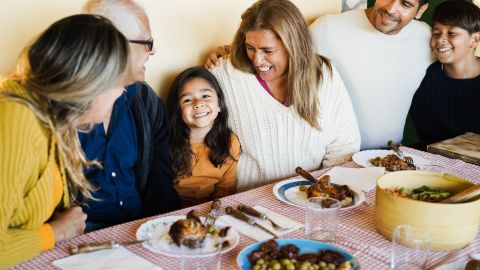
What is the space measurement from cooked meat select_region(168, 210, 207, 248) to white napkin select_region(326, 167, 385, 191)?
0.72 m

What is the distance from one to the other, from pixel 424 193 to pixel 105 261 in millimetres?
968

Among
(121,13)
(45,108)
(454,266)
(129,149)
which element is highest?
(121,13)

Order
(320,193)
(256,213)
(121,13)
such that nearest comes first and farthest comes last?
(256,213), (320,193), (121,13)

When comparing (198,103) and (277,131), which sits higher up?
(198,103)

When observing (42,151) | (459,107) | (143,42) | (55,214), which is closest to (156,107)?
(143,42)

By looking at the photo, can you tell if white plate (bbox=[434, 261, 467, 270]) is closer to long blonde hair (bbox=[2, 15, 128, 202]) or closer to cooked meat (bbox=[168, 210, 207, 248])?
cooked meat (bbox=[168, 210, 207, 248])

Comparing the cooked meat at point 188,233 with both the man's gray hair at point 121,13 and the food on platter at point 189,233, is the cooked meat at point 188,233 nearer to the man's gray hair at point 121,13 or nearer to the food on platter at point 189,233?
the food on platter at point 189,233

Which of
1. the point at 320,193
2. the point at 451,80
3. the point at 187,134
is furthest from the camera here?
the point at 451,80

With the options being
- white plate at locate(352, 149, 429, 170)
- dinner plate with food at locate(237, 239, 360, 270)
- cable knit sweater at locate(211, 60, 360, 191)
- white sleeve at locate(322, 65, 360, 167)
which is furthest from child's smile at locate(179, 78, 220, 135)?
dinner plate with food at locate(237, 239, 360, 270)

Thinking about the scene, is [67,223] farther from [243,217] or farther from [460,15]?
[460,15]

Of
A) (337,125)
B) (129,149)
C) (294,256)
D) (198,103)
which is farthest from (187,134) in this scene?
(294,256)

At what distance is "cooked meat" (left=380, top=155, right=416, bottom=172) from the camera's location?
2115 millimetres

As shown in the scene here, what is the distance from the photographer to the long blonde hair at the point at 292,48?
93.1 inches

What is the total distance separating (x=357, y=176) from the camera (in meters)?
2.04
